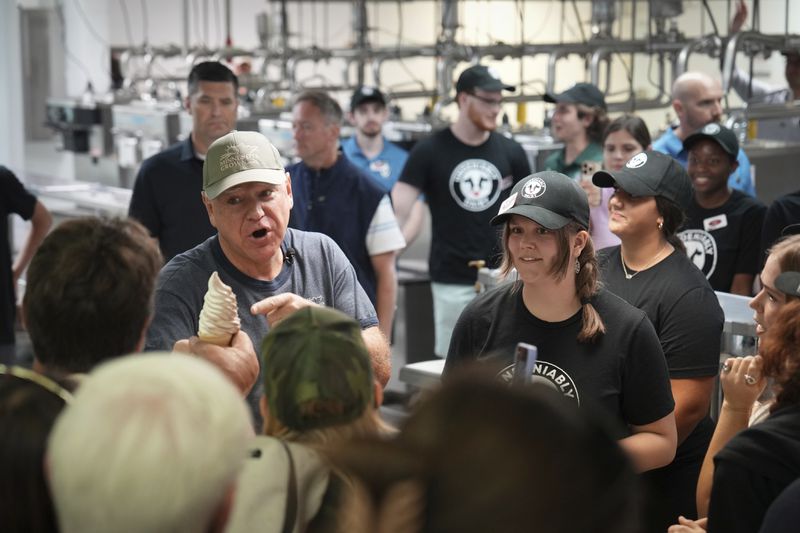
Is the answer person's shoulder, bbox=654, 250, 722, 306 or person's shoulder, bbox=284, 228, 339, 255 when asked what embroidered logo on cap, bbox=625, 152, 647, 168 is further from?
person's shoulder, bbox=284, 228, 339, 255

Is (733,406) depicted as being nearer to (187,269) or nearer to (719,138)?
(187,269)

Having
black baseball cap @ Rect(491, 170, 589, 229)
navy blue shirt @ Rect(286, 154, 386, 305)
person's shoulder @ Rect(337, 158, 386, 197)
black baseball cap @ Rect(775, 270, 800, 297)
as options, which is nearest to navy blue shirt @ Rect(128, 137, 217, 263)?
navy blue shirt @ Rect(286, 154, 386, 305)

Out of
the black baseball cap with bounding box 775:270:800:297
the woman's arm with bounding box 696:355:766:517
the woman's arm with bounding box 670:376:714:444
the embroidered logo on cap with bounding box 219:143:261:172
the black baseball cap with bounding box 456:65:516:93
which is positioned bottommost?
the woman's arm with bounding box 670:376:714:444

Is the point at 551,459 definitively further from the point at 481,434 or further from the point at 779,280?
the point at 779,280

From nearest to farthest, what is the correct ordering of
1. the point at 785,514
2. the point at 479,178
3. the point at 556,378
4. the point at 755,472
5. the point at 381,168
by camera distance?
the point at 785,514 → the point at 755,472 → the point at 556,378 → the point at 479,178 → the point at 381,168

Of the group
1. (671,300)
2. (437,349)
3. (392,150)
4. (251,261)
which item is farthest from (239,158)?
(392,150)

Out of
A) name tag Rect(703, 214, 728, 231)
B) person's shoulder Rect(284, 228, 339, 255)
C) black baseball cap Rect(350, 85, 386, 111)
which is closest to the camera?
person's shoulder Rect(284, 228, 339, 255)

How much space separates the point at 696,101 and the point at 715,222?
0.99 metres

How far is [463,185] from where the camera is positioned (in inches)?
183

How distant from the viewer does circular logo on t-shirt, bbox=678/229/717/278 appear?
12.1 feet

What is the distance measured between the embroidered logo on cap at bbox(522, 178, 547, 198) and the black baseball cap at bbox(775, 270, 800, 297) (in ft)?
1.90

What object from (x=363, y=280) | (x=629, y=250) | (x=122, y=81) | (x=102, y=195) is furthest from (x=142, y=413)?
(x=122, y=81)

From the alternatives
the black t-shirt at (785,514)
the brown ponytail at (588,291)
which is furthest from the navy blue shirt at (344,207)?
the black t-shirt at (785,514)

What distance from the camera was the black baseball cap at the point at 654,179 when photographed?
2.82m
